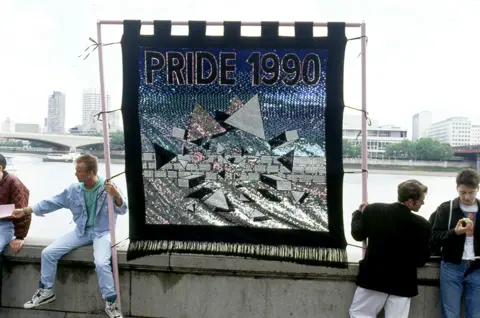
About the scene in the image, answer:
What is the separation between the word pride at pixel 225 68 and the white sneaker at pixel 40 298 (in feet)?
6.59

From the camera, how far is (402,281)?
2811 mm

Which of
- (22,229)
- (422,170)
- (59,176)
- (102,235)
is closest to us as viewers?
(102,235)

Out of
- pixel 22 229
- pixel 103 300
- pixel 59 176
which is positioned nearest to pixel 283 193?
pixel 103 300

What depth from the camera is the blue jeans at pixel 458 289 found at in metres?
2.94

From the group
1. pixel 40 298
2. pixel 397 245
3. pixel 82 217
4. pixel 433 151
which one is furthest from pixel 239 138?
pixel 433 151

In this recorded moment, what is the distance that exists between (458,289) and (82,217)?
121 inches

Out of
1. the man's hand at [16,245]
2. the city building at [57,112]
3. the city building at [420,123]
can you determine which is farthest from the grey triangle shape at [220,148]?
the city building at [420,123]

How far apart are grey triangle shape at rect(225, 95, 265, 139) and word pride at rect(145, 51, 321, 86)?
18 centimetres

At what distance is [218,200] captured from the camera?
10.8 feet

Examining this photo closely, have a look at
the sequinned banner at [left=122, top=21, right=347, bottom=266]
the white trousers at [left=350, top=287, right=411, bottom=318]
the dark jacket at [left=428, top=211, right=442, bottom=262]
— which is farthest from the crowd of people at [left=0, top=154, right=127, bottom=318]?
the dark jacket at [left=428, top=211, right=442, bottom=262]

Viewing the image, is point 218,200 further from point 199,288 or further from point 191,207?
point 199,288

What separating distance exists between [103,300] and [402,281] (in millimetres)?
2526

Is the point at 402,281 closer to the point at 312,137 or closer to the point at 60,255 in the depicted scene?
the point at 312,137

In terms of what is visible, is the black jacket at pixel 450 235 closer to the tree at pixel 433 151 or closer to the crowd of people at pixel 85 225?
the crowd of people at pixel 85 225
